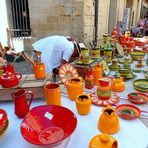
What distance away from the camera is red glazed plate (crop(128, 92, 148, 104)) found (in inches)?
38.7

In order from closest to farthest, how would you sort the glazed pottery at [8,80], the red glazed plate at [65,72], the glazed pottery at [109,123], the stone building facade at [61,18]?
the glazed pottery at [109,123]
the glazed pottery at [8,80]
the red glazed plate at [65,72]
the stone building facade at [61,18]

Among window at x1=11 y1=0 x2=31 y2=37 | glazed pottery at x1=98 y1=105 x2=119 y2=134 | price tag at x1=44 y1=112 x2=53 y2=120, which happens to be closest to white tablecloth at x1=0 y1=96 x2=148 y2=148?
glazed pottery at x1=98 y1=105 x2=119 y2=134

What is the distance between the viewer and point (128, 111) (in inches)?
34.8

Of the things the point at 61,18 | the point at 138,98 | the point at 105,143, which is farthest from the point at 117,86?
the point at 61,18

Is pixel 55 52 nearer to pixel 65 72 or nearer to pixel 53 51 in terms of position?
pixel 53 51

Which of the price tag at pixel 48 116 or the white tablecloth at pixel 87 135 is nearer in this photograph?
the white tablecloth at pixel 87 135

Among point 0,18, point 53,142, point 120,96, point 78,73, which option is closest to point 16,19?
point 0,18

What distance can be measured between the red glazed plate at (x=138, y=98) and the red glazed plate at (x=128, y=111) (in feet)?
0.27

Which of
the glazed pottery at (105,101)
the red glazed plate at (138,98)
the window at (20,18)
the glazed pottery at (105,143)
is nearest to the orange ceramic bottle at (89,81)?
the glazed pottery at (105,101)

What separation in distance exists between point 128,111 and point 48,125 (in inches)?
15.4

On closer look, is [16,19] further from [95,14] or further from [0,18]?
[95,14]

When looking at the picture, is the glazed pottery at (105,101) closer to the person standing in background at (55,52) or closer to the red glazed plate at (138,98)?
the red glazed plate at (138,98)

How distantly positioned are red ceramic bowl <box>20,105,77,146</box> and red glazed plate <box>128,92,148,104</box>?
1.30 ft

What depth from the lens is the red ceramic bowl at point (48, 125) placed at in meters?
0.70
